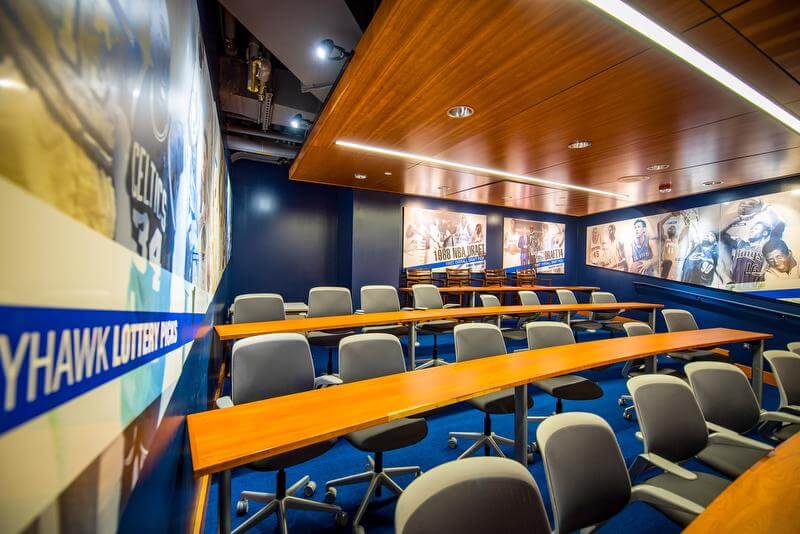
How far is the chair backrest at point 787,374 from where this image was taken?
245cm

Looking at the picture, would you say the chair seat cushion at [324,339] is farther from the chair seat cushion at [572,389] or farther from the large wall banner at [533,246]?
the large wall banner at [533,246]

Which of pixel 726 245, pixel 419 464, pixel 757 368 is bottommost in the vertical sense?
pixel 419 464

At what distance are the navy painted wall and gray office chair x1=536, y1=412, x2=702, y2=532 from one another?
19.0 ft

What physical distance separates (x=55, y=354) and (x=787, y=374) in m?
3.97

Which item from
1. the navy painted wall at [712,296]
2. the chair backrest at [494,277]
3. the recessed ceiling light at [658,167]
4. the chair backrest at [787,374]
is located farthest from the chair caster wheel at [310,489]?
the chair backrest at [494,277]

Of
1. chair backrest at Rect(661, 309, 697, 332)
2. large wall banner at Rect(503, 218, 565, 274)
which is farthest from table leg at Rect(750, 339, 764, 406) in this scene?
large wall banner at Rect(503, 218, 565, 274)

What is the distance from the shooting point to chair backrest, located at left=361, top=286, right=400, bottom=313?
433 cm

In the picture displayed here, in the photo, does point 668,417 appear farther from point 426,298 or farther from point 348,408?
point 426,298

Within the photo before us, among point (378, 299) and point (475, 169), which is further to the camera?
point (475, 169)

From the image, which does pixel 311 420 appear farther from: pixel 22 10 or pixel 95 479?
pixel 22 10

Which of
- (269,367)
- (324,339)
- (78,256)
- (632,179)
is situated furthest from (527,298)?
(78,256)

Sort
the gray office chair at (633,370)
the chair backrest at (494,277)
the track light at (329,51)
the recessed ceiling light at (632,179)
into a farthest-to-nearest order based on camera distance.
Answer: the chair backrest at (494,277) → the recessed ceiling light at (632,179) → the gray office chair at (633,370) → the track light at (329,51)

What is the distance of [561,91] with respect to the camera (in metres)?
2.66

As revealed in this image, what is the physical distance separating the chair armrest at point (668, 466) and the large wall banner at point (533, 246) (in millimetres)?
7401
